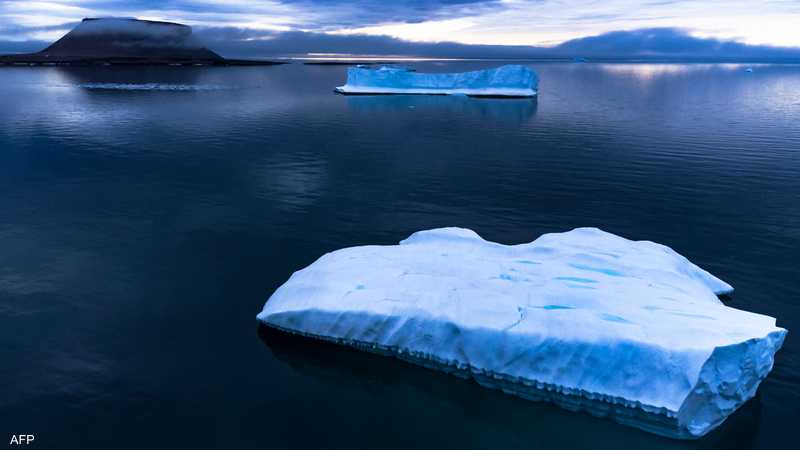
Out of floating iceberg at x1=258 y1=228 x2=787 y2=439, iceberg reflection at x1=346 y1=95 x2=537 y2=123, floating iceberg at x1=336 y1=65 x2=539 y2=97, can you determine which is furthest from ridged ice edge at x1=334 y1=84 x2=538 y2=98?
floating iceberg at x1=258 y1=228 x2=787 y2=439

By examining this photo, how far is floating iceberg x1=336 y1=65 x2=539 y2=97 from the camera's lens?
73812mm

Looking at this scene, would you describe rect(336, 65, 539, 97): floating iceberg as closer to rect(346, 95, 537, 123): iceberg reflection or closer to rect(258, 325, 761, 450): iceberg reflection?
rect(346, 95, 537, 123): iceberg reflection

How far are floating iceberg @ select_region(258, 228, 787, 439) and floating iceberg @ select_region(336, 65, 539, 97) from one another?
205 feet

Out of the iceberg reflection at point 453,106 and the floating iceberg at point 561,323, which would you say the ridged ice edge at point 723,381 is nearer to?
the floating iceberg at point 561,323

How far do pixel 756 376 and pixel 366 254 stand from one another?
9.95 metres

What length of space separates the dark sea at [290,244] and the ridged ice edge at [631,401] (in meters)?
0.24

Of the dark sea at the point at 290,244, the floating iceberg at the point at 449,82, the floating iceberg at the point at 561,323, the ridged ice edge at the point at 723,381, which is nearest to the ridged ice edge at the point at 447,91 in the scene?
the floating iceberg at the point at 449,82

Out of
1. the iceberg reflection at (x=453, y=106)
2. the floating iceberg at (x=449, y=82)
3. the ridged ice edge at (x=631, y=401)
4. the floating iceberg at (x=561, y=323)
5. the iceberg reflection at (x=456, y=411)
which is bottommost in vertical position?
the iceberg reflection at (x=456, y=411)

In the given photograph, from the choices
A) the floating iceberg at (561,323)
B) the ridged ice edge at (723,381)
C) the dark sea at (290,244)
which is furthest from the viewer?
the dark sea at (290,244)

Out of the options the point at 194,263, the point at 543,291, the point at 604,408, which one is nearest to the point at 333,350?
the point at 543,291

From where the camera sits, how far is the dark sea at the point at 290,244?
10.3 metres

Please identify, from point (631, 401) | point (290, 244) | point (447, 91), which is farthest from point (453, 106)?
point (631, 401)

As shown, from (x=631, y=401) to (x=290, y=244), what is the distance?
13.3 m

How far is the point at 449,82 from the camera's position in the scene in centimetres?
7744
